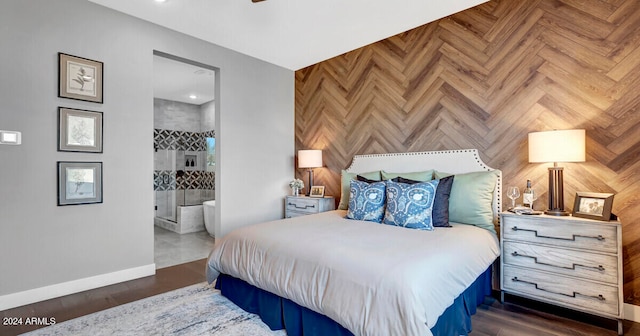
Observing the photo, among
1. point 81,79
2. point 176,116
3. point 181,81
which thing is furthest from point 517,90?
point 176,116

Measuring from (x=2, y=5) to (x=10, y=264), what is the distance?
2.13 m

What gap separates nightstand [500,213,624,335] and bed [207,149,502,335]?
0.20m

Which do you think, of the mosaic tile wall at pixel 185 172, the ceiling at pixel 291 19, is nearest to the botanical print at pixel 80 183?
the ceiling at pixel 291 19

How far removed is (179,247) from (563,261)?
14.5 feet

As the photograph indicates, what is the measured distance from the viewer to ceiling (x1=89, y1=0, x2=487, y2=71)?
9.48ft

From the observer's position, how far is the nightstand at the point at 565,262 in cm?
200

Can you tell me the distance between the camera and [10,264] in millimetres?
2447

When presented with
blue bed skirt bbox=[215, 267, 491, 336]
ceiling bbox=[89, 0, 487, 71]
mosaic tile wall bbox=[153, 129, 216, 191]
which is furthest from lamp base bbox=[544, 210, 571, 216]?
mosaic tile wall bbox=[153, 129, 216, 191]

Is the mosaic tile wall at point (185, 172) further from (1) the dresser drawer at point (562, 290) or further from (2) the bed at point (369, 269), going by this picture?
(1) the dresser drawer at point (562, 290)

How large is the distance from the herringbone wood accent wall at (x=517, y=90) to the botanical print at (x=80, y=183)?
9.57ft

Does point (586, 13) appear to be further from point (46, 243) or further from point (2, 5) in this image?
point (46, 243)

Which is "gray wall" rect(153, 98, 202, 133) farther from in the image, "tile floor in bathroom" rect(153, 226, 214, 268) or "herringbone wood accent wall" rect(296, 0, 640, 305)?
"herringbone wood accent wall" rect(296, 0, 640, 305)

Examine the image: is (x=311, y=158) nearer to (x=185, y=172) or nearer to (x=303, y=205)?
(x=303, y=205)

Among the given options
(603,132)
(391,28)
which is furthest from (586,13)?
(391,28)
